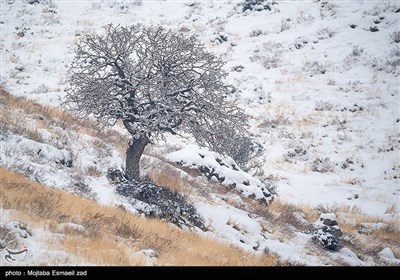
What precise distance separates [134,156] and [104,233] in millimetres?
4738

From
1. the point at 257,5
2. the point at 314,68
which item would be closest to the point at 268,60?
the point at 314,68

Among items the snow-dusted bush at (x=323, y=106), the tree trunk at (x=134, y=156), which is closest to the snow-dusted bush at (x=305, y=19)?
the snow-dusted bush at (x=323, y=106)

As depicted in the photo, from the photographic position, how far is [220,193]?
42.9ft

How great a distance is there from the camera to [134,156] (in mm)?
10719

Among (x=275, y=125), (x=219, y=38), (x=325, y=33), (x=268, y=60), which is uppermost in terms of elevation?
(x=325, y=33)

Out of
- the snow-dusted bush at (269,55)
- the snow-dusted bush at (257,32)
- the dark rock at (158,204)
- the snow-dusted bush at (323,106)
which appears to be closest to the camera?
the dark rock at (158,204)

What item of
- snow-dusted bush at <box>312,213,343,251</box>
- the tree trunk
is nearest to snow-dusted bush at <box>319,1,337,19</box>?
snow-dusted bush at <box>312,213,343,251</box>

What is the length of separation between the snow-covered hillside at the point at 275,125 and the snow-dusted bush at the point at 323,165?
10 cm

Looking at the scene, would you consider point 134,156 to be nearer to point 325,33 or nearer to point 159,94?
point 159,94

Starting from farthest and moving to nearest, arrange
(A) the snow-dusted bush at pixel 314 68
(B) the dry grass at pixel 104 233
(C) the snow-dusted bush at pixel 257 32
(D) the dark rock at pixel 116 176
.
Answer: (C) the snow-dusted bush at pixel 257 32, (A) the snow-dusted bush at pixel 314 68, (D) the dark rock at pixel 116 176, (B) the dry grass at pixel 104 233

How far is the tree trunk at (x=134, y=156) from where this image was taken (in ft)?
34.8

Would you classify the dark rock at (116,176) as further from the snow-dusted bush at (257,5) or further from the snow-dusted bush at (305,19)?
the snow-dusted bush at (257,5)

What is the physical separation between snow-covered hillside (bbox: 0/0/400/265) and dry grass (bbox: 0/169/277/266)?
1644mm

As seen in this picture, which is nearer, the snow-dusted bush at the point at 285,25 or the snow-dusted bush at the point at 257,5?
the snow-dusted bush at the point at 285,25
